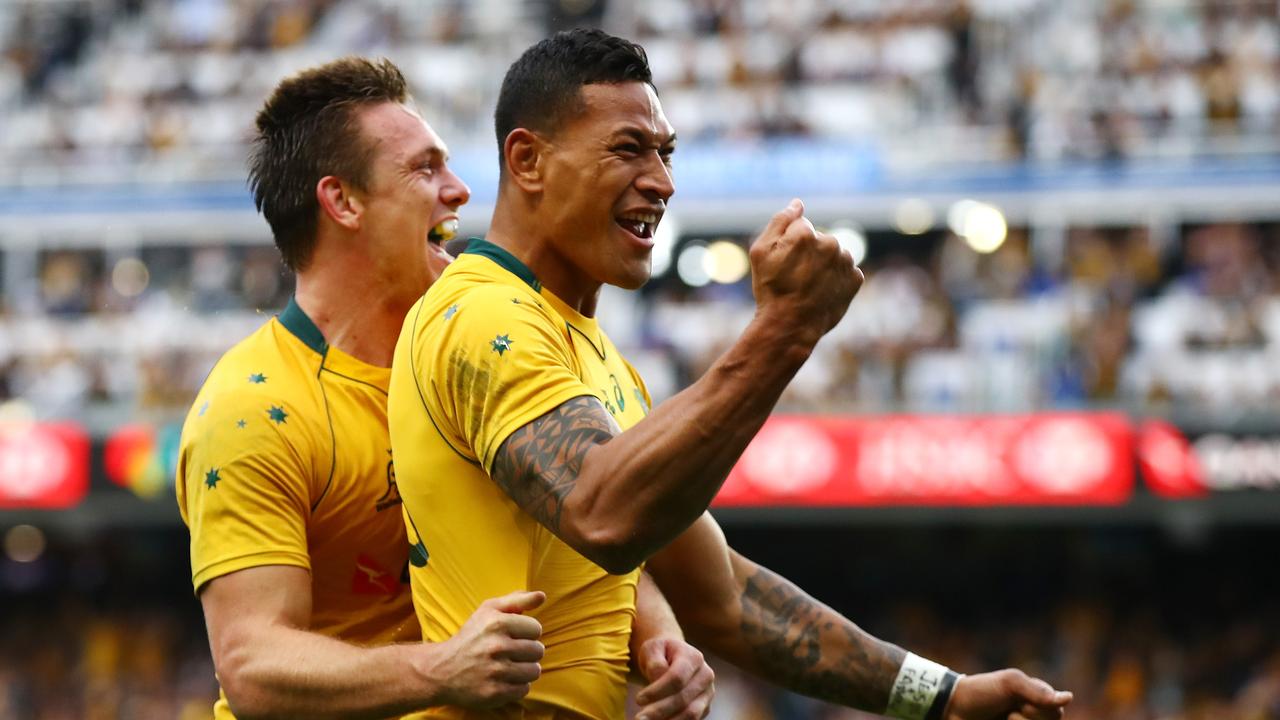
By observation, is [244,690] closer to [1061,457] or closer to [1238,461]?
[1061,457]

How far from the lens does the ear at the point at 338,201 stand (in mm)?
4363

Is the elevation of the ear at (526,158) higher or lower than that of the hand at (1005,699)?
higher

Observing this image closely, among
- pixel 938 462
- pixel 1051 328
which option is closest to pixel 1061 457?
pixel 938 462

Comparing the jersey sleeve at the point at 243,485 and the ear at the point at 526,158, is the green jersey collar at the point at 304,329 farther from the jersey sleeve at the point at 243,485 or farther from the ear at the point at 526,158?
the ear at the point at 526,158

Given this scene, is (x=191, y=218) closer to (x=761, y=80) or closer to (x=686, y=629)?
(x=761, y=80)

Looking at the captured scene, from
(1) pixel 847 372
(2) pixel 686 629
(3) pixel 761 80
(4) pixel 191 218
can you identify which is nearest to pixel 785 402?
(1) pixel 847 372

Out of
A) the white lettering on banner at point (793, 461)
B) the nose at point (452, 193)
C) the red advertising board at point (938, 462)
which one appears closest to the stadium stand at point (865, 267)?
the red advertising board at point (938, 462)

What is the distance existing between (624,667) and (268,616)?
0.74 meters

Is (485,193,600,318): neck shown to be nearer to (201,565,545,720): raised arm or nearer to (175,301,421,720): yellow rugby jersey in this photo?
(175,301,421,720): yellow rugby jersey

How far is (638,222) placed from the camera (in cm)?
370

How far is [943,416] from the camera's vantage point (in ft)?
55.2

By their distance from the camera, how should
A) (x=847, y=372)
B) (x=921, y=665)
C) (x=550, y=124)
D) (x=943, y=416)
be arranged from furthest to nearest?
(x=847, y=372) → (x=943, y=416) → (x=921, y=665) → (x=550, y=124)

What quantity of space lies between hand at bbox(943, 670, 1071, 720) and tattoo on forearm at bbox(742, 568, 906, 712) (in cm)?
18

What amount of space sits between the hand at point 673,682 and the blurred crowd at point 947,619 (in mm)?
12759
